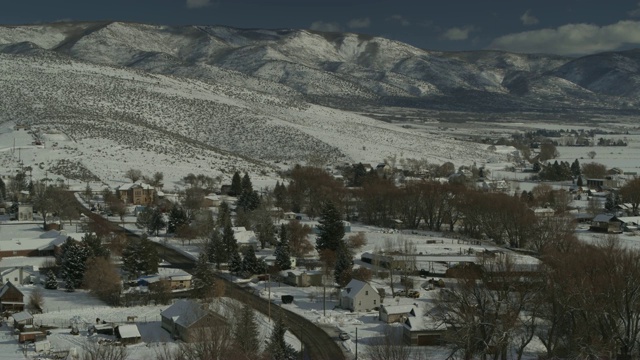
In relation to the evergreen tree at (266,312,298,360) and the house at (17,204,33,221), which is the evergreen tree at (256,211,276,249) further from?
the evergreen tree at (266,312,298,360)

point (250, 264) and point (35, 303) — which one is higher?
point (250, 264)

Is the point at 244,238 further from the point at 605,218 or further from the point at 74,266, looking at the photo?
the point at 605,218

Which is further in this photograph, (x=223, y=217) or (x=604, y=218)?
(x=604, y=218)

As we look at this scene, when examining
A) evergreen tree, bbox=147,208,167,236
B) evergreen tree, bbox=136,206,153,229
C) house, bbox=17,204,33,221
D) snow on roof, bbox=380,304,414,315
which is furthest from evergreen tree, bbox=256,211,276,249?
house, bbox=17,204,33,221

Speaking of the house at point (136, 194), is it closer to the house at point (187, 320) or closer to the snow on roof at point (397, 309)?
the house at point (187, 320)

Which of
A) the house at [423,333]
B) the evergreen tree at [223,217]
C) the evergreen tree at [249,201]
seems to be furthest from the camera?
the evergreen tree at [249,201]

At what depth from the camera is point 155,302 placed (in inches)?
1409

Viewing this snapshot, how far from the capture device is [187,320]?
97.0 ft

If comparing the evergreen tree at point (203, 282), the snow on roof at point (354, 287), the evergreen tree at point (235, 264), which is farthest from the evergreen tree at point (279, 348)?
the evergreen tree at point (235, 264)

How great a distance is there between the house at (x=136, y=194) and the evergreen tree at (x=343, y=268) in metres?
32.9

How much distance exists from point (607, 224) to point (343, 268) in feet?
97.2

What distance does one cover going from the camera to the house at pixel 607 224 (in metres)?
59.5

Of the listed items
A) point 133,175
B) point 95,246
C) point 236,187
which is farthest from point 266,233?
point 133,175

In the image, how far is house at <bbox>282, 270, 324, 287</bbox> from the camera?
4050 cm
